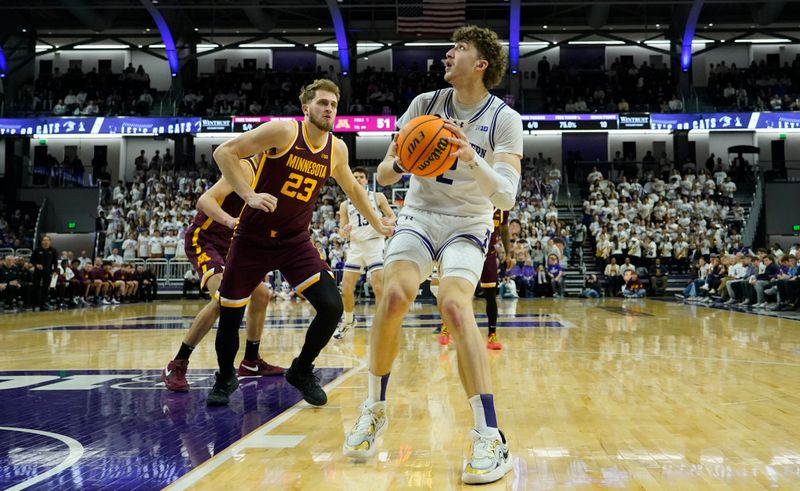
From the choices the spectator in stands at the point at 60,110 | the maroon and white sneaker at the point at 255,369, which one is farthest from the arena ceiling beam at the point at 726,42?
the maroon and white sneaker at the point at 255,369

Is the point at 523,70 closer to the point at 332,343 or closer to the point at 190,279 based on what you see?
the point at 190,279

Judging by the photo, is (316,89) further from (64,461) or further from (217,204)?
Answer: (64,461)

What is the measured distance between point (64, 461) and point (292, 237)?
2.10 m

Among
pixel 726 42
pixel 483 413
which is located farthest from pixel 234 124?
pixel 483 413

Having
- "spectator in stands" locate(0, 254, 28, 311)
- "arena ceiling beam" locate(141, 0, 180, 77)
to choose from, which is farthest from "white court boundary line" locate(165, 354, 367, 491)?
"arena ceiling beam" locate(141, 0, 180, 77)

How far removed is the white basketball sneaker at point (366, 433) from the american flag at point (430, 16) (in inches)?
947

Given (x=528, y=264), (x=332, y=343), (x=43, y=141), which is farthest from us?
(x=43, y=141)

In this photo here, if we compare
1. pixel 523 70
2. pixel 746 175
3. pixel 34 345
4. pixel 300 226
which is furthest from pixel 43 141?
pixel 300 226

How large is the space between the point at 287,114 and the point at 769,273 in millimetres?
20766

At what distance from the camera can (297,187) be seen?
4.66 meters

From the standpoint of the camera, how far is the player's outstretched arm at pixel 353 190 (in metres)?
4.69

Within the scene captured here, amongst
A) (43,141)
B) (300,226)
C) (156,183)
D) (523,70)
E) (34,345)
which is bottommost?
(34,345)

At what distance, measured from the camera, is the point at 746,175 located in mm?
28562

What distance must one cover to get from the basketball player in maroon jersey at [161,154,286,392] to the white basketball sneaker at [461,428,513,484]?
8.36ft
